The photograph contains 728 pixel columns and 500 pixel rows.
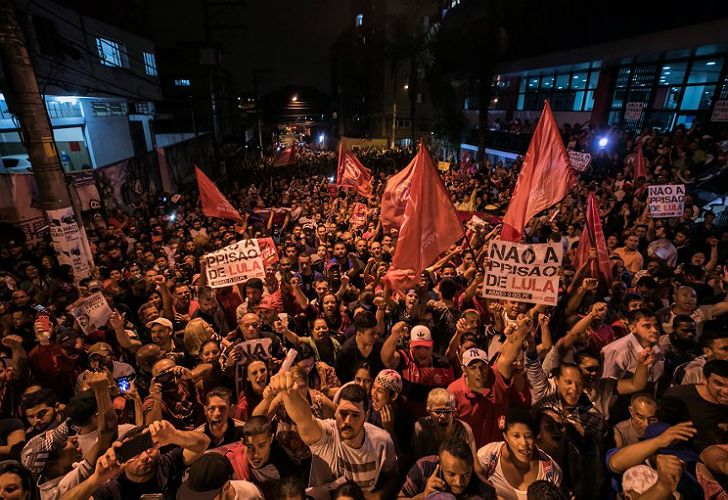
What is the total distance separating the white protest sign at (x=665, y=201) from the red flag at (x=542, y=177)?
3.73m

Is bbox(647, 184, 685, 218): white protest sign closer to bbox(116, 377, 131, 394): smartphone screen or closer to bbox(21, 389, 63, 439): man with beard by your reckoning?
bbox(116, 377, 131, 394): smartphone screen

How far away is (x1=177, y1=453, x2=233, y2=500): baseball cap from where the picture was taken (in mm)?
2490

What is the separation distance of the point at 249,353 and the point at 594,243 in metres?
5.62

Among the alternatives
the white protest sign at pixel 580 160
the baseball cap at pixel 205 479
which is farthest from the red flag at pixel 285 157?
the baseball cap at pixel 205 479

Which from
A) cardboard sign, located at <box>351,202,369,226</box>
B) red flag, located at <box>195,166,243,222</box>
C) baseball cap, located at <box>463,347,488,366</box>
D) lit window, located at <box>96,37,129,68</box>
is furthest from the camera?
lit window, located at <box>96,37,129,68</box>

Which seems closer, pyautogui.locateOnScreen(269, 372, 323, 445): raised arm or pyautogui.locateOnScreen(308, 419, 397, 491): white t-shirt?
pyautogui.locateOnScreen(269, 372, 323, 445): raised arm

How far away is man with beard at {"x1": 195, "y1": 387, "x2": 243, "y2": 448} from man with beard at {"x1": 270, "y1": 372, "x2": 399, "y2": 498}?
79 cm

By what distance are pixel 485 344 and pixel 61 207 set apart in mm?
7184

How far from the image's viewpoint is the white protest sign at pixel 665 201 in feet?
26.6

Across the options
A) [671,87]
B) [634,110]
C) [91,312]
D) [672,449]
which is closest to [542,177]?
[672,449]

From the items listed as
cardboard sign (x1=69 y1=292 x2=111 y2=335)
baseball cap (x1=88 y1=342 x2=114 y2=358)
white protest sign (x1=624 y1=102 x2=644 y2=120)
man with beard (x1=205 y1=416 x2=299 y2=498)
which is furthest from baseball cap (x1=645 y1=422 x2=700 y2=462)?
white protest sign (x1=624 y1=102 x2=644 y2=120)

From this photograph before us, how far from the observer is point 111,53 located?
71.6ft

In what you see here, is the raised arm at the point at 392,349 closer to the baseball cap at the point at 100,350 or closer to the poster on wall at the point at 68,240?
the baseball cap at the point at 100,350

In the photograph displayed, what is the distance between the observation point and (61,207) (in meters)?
6.83
